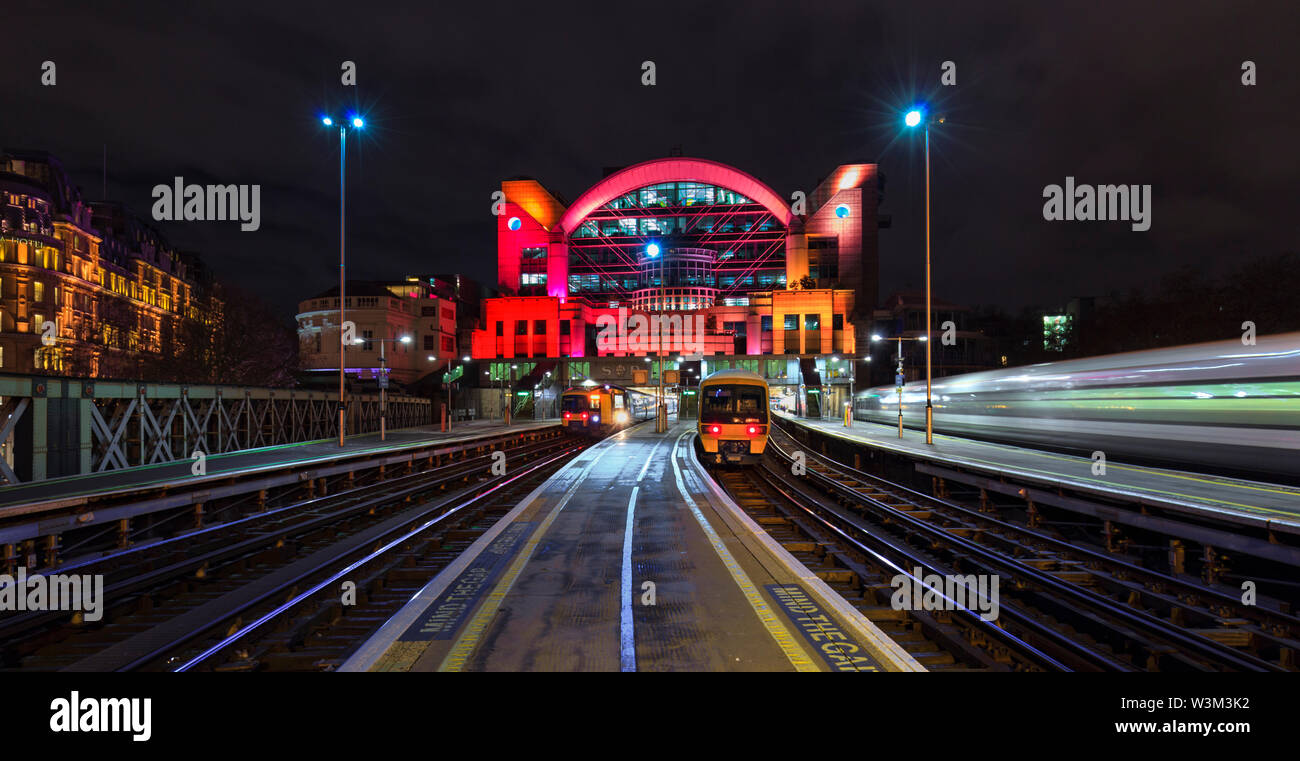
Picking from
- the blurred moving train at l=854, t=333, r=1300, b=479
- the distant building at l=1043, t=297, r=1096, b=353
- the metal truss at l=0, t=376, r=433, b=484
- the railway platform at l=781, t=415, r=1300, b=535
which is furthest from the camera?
the distant building at l=1043, t=297, r=1096, b=353

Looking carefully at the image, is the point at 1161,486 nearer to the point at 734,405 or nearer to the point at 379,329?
the point at 734,405

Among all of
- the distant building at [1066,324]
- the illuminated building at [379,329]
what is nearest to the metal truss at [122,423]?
the illuminated building at [379,329]

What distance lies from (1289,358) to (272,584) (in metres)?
17.3

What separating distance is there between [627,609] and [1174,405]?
586 inches

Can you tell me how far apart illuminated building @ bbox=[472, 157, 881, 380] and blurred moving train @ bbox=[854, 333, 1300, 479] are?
4999cm

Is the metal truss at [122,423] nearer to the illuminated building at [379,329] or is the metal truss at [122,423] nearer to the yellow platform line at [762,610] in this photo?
the yellow platform line at [762,610]

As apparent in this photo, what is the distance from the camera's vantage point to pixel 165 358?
36.2 metres

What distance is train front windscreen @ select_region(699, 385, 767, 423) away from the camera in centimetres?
2102

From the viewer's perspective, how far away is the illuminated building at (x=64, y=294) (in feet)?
130

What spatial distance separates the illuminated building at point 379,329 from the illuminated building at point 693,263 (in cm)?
794

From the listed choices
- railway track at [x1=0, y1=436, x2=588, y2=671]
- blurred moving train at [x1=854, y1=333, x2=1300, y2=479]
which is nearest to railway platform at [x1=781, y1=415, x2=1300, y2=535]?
blurred moving train at [x1=854, y1=333, x2=1300, y2=479]

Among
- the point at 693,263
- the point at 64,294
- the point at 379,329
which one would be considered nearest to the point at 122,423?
the point at 64,294

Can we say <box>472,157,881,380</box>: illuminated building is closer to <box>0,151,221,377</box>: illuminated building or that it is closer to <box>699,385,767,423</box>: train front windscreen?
<box>0,151,221,377</box>: illuminated building
